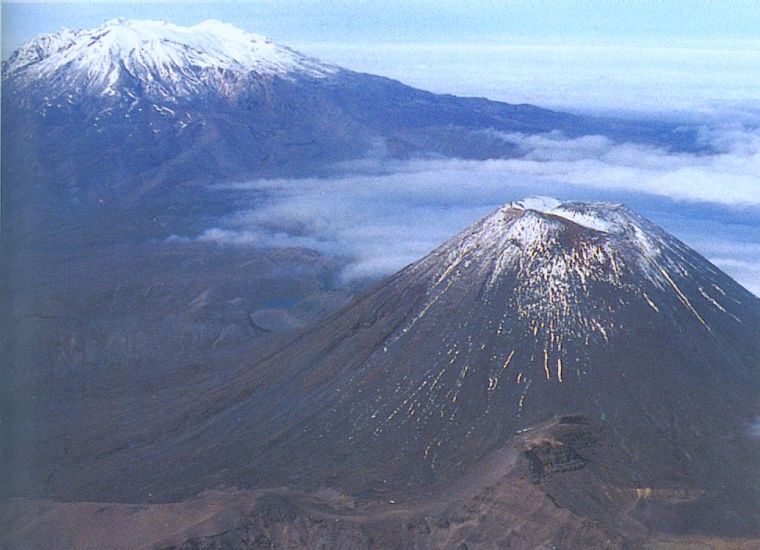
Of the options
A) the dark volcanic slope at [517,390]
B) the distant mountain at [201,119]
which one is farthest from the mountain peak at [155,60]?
the dark volcanic slope at [517,390]

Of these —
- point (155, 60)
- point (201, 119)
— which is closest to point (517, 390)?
point (201, 119)

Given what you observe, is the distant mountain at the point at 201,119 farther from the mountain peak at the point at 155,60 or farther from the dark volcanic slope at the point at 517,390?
the dark volcanic slope at the point at 517,390

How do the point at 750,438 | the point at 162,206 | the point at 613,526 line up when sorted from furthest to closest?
the point at 162,206 < the point at 750,438 < the point at 613,526

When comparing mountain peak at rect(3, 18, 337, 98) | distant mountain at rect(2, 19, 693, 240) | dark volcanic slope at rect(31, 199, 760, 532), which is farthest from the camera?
mountain peak at rect(3, 18, 337, 98)

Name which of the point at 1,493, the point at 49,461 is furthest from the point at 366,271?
the point at 1,493

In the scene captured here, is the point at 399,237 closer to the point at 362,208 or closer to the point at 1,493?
the point at 362,208

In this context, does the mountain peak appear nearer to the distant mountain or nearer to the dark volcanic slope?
the distant mountain

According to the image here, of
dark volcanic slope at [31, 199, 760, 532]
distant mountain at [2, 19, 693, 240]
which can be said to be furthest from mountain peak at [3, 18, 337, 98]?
dark volcanic slope at [31, 199, 760, 532]
